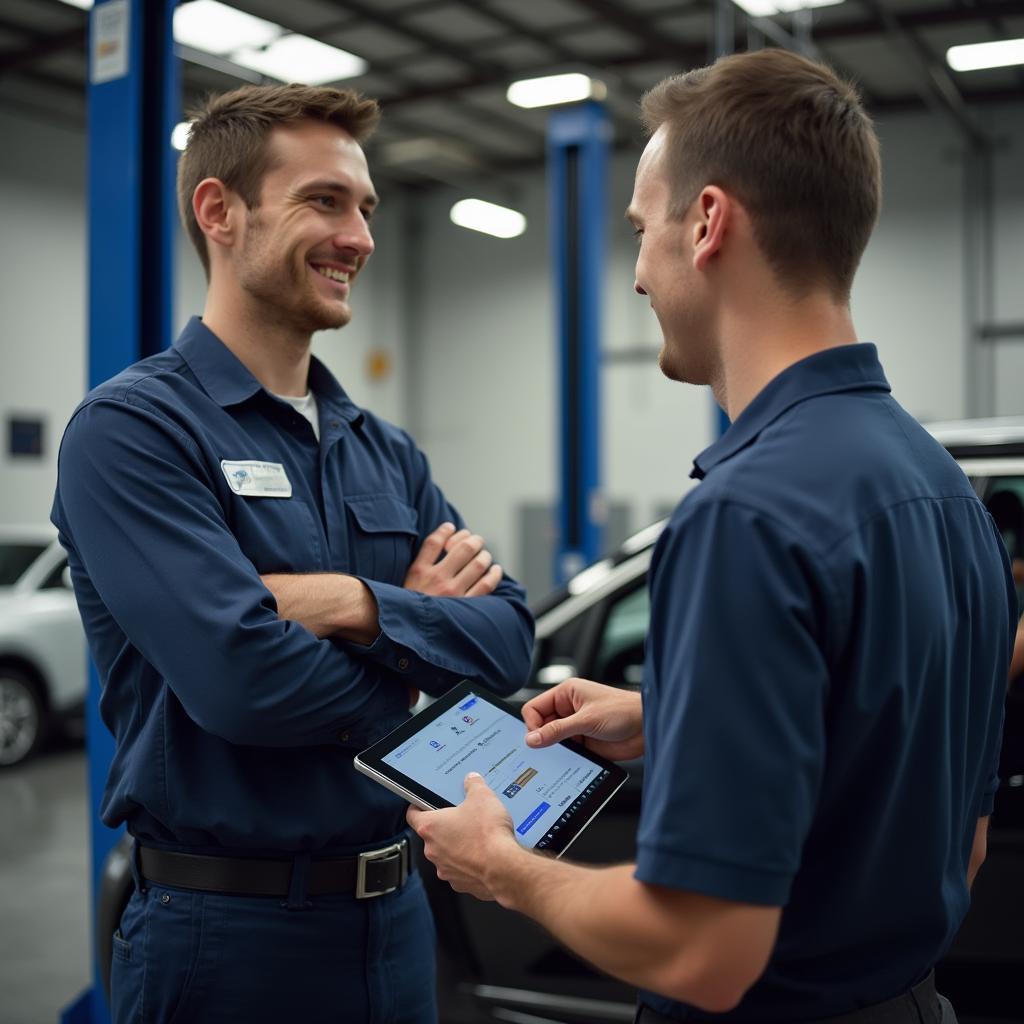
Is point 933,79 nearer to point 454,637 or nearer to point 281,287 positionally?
point 281,287

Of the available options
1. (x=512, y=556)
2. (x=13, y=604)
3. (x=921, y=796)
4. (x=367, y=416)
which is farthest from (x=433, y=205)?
(x=921, y=796)

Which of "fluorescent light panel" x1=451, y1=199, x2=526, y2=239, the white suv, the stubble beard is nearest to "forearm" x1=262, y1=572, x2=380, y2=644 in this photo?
the stubble beard

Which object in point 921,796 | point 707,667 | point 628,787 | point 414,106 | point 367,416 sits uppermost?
point 414,106

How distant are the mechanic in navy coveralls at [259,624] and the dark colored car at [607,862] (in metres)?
1.06

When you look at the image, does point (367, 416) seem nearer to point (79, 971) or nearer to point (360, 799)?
point (360, 799)

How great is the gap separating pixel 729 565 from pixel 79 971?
12.5 ft

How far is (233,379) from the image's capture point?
1.85m

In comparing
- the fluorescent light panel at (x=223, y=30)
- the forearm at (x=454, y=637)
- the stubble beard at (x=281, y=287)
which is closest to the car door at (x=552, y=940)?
the forearm at (x=454, y=637)

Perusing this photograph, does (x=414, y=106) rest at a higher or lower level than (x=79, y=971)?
higher

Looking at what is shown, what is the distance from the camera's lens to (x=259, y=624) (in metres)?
1.58

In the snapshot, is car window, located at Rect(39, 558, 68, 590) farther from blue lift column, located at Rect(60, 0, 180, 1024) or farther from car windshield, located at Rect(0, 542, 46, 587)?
blue lift column, located at Rect(60, 0, 180, 1024)

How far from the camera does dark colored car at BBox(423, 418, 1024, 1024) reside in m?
2.56

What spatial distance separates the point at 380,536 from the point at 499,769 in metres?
0.62

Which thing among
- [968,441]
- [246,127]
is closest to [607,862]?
[968,441]
